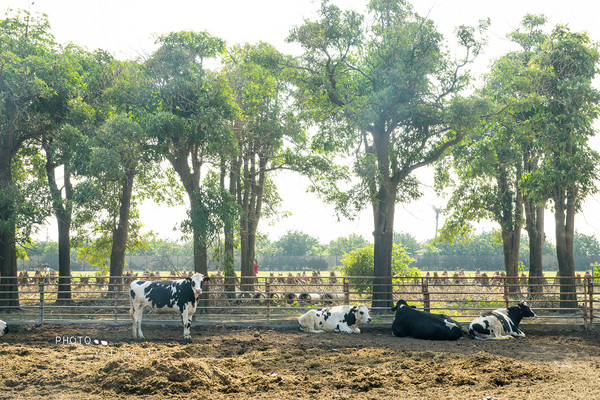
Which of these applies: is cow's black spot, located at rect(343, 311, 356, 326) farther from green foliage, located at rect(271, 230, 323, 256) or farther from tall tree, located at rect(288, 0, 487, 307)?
green foliage, located at rect(271, 230, 323, 256)

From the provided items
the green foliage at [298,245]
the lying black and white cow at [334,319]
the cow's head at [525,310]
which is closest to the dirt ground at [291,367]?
the lying black and white cow at [334,319]

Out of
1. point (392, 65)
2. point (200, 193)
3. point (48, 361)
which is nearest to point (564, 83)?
point (392, 65)

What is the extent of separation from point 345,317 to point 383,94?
21.4ft

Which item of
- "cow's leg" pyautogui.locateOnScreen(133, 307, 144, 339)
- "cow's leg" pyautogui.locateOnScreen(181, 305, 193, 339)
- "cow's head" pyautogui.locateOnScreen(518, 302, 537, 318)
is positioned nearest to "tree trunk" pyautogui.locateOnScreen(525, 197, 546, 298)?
"cow's head" pyautogui.locateOnScreen(518, 302, 537, 318)

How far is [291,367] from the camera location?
8148mm

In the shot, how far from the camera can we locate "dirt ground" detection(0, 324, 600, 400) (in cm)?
670

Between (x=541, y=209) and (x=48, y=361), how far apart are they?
19959mm

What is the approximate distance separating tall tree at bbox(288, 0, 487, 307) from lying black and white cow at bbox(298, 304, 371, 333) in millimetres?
2681

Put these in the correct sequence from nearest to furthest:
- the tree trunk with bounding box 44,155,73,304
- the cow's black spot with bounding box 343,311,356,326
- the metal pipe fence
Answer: the cow's black spot with bounding box 343,311,356,326
the metal pipe fence
the tree trunk with bounding box 44,155,73,304

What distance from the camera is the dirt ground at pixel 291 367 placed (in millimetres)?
6703

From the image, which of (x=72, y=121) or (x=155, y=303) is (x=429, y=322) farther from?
(x=72, y=121)

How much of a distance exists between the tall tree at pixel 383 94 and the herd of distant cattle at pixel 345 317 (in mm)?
2807

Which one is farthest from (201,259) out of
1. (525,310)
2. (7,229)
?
(525,310)

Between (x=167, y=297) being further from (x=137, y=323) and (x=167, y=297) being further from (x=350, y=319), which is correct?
(x=350, y=319)
